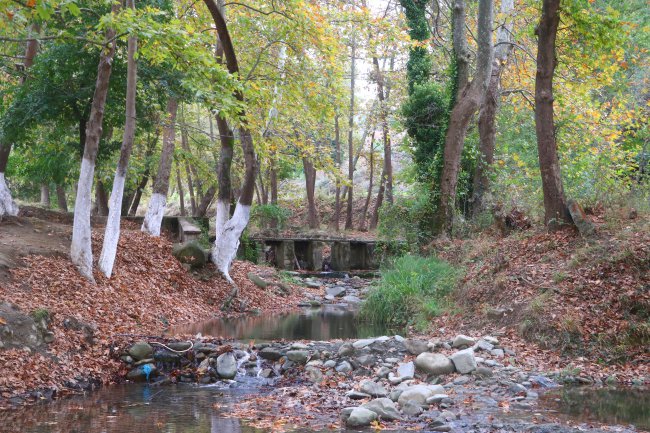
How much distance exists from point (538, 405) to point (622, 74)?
57.7 ft

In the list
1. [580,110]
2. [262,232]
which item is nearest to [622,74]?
[580,110]

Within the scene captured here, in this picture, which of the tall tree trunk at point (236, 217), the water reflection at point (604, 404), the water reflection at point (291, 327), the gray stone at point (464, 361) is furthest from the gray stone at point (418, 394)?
the tall tree trunk at point (236, 217)

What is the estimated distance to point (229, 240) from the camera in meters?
15.9

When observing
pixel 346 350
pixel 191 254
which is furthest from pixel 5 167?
pixel 346 350

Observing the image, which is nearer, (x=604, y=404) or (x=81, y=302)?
(x=604, y=404)

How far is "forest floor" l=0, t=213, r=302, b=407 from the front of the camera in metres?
8.07

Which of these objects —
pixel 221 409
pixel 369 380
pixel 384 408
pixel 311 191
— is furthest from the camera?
pixel 311 191

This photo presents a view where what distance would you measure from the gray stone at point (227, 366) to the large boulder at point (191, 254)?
22.4ft

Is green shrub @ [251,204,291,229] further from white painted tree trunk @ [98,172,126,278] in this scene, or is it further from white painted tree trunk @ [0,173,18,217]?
white painted tree trunk @ [98,172,126,278]

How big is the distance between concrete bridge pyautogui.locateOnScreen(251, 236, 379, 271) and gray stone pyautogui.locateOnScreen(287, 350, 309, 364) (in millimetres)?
15483

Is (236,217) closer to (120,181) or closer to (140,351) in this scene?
(120,181)

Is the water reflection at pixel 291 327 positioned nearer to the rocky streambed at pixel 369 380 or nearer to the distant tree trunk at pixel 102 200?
the rocky streambed at pixel 369 380

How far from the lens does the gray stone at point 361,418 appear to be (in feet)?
20.6

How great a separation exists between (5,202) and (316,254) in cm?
1348
